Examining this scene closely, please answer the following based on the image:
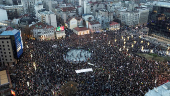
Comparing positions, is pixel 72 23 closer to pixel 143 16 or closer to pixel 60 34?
pixel 60 34

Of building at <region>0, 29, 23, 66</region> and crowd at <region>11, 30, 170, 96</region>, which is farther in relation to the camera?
building at <region>0, 29, 23, 66</region>

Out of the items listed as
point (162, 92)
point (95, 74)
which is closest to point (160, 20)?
point (95, 74)

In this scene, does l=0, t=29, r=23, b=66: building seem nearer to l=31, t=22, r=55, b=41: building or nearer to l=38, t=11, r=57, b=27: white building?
l=31, t=22, r=55, b=41: building

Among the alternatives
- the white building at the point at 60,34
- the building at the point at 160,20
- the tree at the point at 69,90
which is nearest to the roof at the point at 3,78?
the tree at the point at 69,90

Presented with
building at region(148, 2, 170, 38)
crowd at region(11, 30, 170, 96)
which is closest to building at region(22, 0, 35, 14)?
crowd at region(11, 30, 170, 96)

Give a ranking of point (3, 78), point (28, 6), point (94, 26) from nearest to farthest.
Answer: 1. point (3, 78)
2. point (94, 26)
3. point (28, 6)

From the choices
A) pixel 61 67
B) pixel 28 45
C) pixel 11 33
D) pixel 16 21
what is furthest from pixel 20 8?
pixel 61 67
